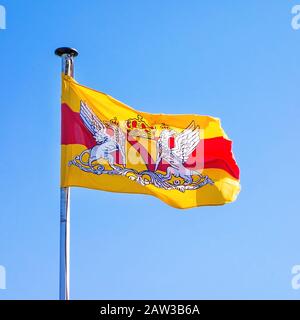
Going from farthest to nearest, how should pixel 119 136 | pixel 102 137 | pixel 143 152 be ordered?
pixel 143 152 < pixel 119 136 < pixel 102 137

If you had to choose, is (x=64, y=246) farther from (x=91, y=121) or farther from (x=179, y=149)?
(x=179, y=149)


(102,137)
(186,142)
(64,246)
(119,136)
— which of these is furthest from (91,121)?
(64,246)

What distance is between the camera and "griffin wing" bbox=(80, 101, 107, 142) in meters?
22.2

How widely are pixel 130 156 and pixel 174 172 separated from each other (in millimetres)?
1264

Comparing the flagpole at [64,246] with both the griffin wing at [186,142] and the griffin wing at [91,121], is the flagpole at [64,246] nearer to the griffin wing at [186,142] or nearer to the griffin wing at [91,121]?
the griffin wing at [91,121]

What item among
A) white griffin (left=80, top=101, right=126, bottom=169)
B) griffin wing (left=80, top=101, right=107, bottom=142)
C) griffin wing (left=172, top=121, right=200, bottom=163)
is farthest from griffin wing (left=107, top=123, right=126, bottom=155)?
griffin wing (left=172, top=121, right=200, bottom=163)

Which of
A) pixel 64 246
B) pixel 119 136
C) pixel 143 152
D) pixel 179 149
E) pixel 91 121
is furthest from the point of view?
pixel 179 149

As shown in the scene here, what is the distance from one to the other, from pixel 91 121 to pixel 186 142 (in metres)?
2.67

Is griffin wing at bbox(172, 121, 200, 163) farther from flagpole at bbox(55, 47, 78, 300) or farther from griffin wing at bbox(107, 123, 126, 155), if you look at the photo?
flagpole at bbox(55, 47, 78, 300)

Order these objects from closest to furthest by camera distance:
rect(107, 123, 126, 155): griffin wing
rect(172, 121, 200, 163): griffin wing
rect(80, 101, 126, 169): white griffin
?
rect(80, 101, 126, 169): white griffin
rect(107, 123, 126, 155): griffin wing
rect(172, 121, 200, 163): griffin wing

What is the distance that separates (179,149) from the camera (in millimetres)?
23094
